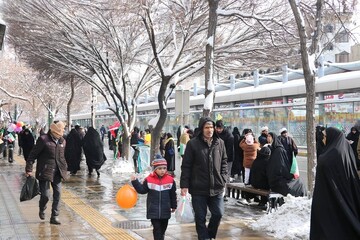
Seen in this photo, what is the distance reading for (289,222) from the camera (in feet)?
24.9

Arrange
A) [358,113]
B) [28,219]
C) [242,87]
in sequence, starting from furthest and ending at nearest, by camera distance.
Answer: [242,87]
[358,113]
[28,219]

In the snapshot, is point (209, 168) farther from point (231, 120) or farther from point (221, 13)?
point (231, 120)

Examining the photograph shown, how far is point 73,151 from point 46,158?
8.05m

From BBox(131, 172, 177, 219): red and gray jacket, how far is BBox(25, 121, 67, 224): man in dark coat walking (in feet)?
7.77

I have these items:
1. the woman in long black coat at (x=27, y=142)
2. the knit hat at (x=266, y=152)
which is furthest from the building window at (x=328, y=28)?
the woman in long black coat at (x=27, y=142)

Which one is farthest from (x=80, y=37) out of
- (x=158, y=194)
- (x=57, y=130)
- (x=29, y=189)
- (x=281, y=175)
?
(x=158, y=194)

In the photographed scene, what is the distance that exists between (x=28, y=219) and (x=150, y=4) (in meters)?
7.79

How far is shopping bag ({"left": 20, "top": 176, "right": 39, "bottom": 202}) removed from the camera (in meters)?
8.12

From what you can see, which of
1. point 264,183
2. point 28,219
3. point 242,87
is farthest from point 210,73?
point 242,87

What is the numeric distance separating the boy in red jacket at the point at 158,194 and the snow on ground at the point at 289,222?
1.95 metres

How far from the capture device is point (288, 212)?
309 inches

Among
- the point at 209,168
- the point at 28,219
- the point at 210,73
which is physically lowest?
the point at 28,219

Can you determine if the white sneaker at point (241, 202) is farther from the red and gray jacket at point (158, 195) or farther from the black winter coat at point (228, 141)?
the red and gray jacket at point (158, 195)

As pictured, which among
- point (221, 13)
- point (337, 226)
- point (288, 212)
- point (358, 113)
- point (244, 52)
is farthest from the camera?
point (358, 113)
